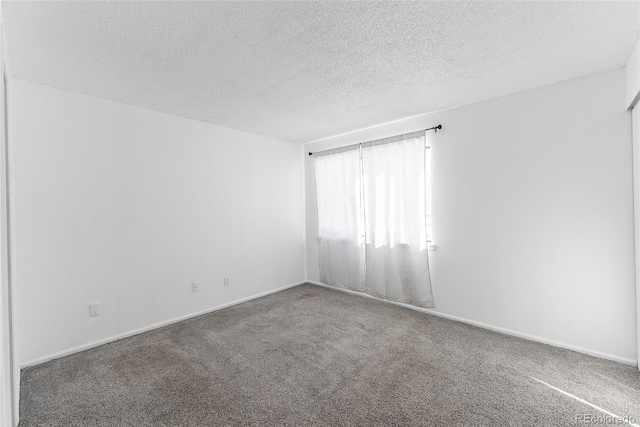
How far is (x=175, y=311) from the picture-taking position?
3.29 m

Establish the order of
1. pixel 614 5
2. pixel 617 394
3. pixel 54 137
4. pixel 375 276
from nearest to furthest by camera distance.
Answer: pixel 614 5 → pixel 617 394 → pixel 54 137 → pixel 375 276

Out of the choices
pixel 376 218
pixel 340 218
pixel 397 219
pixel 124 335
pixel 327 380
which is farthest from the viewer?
pixel 340 218

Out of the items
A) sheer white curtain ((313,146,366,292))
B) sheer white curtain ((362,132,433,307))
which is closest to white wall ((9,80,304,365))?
sheer white curtain ((313,146,366,292))

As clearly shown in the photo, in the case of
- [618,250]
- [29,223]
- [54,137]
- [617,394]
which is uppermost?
[54,137]

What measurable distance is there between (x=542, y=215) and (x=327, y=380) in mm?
2493

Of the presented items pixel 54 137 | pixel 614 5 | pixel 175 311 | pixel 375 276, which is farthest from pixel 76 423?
pixel 614 5

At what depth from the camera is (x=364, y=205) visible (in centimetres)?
404

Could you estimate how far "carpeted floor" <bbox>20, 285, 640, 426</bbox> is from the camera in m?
1.76

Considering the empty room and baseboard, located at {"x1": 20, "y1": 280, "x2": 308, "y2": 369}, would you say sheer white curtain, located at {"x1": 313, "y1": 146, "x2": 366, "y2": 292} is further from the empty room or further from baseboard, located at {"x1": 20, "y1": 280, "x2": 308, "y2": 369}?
baseboard, located at {"x1": 20, "y1": 280, "x2": 308, "y2": 369}

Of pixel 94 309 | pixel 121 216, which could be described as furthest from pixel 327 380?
pixel 121 216

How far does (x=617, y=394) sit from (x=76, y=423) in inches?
142

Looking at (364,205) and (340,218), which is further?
(340,218)

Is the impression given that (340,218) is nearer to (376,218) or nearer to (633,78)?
(376,218)

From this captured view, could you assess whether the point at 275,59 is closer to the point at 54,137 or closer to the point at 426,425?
the point at 54,137
